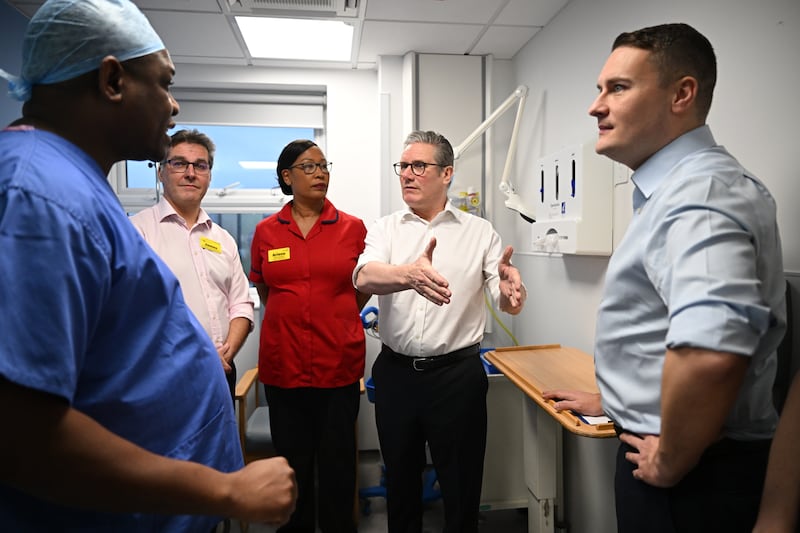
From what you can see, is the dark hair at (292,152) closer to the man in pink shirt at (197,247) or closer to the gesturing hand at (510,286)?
the man in pink shirt at (197,247)

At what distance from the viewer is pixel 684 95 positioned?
98cm

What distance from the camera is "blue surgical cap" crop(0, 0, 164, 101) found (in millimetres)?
637

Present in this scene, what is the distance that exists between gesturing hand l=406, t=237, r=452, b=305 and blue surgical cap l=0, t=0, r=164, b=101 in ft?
3.04

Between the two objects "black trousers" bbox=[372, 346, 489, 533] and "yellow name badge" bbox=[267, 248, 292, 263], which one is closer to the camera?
"black trousers" bbox=[372, 346, 489, 533]

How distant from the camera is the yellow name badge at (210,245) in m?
1.85

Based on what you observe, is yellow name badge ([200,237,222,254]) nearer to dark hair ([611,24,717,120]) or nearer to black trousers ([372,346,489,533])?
black trousers ([372,346,489,533])

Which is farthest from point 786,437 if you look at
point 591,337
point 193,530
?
point 591,337

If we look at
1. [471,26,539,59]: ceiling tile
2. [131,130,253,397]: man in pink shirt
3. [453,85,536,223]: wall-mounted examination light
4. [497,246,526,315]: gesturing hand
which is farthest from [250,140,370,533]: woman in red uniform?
[471,26,539,59]: ceiling tile

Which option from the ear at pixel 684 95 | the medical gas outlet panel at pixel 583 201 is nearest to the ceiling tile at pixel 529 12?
the medical gas outlet panel at pixel 583 201

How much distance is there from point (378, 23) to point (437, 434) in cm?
209

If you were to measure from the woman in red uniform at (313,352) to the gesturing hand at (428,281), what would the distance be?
60cm

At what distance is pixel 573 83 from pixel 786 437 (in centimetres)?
186

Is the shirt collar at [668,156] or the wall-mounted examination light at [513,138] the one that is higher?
the wall-mounted examination light at [513,138]

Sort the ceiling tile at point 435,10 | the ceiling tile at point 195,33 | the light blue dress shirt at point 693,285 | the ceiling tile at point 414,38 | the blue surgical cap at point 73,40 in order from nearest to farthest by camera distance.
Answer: the blue surgical cap at point 73,40 → the light blue dress shirt at point 693,285 → the ceiling tile at point 435,10 → the ceiling tile at point 195,33 → the ceiling tile at point 414,38
